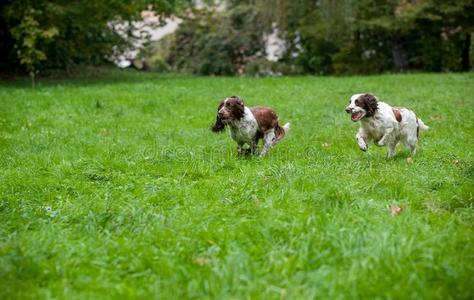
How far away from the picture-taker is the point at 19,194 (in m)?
6.81

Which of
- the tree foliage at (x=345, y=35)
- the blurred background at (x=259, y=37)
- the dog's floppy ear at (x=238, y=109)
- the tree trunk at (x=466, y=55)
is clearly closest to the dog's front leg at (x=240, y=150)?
the dog's floppy ear at (x=238, y=109)

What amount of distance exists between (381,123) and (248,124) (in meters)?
2.14

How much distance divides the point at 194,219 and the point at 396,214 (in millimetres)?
2052

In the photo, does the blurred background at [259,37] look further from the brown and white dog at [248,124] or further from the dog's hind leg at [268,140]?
the dog's hind leg at [268,140]

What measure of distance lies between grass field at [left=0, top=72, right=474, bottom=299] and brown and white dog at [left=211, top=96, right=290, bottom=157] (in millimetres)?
327

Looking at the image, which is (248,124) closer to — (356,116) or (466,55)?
(356,116)

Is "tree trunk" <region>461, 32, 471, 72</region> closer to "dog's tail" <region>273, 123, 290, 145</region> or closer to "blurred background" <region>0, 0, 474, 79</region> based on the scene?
"blurred background" <region>0, 0, 474, 79</region>

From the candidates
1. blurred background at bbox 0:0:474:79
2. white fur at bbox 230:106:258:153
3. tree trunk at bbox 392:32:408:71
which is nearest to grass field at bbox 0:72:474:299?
white fur at bbox 230:106:258:153

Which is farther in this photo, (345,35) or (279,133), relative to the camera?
(345,35)

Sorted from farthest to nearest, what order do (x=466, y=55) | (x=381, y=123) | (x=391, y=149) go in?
1. (x=466, y=55)
2. (x=391, y=149)
3. (x=381, y=123)

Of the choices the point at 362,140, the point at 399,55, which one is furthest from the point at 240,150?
the point at 399,55

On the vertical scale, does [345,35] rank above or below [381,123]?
above

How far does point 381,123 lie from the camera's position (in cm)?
834

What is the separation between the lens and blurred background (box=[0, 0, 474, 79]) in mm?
25078
